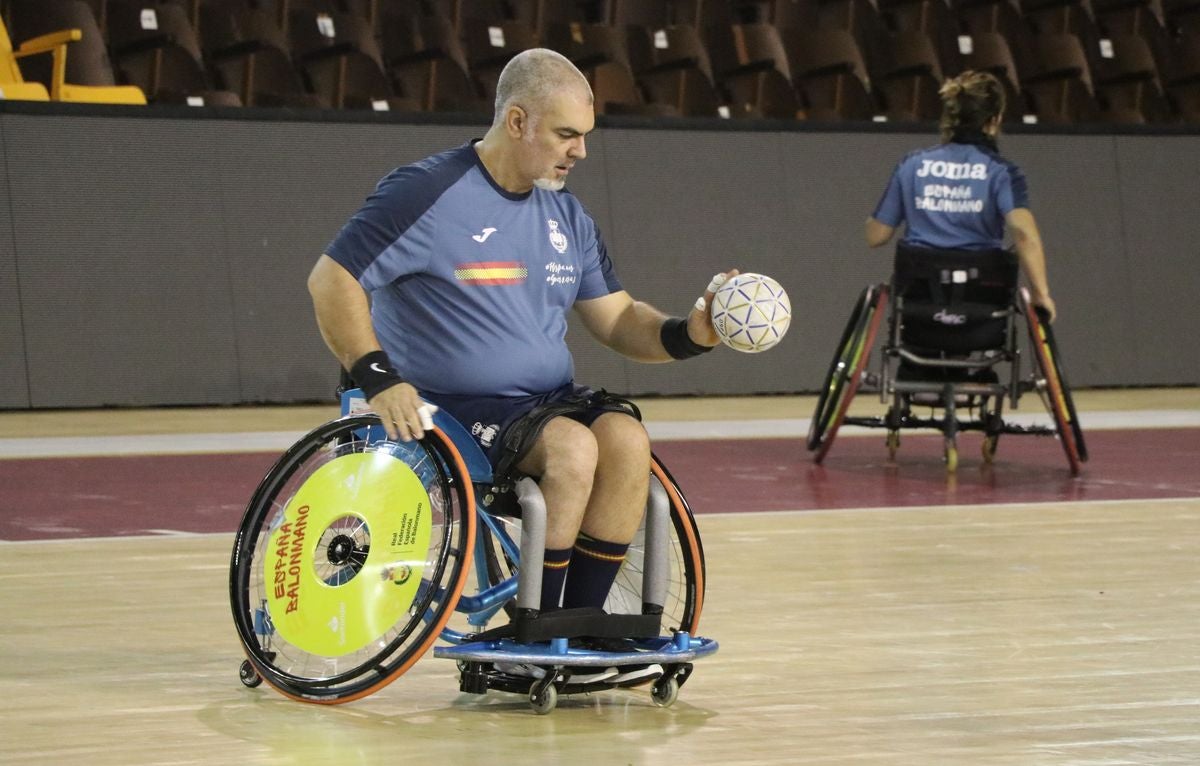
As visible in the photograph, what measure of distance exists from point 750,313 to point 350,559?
2.54ft

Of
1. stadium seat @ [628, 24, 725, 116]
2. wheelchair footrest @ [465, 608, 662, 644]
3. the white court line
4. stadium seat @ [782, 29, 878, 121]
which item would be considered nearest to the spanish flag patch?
wheelchair footrest @ [465, 608, 662, 644]

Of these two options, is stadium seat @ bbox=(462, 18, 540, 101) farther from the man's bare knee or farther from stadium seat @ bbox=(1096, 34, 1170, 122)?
the man's bare knee

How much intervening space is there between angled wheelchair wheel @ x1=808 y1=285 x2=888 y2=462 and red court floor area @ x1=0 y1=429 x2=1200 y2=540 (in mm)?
177

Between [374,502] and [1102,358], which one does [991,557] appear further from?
Answer: [1102,358]

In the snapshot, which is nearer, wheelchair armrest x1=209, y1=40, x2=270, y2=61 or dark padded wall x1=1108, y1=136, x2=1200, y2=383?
wheelchair armrest x1=209, y1=40, x2=270, y2=61

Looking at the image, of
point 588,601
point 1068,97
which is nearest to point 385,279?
point 588,601

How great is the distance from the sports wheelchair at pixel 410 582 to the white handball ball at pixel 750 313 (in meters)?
0.27

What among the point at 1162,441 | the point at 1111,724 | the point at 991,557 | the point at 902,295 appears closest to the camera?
the point at 1111,724

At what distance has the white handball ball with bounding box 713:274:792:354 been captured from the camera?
3.11 meters

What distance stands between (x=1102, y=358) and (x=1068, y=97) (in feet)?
6.49

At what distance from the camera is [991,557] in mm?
4840

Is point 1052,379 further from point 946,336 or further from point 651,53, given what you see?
point 651,53

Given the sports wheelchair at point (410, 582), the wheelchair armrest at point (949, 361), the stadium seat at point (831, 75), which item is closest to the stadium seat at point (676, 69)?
the stadium seat at point (831, 75)

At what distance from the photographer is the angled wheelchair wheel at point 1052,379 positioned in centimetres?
657
